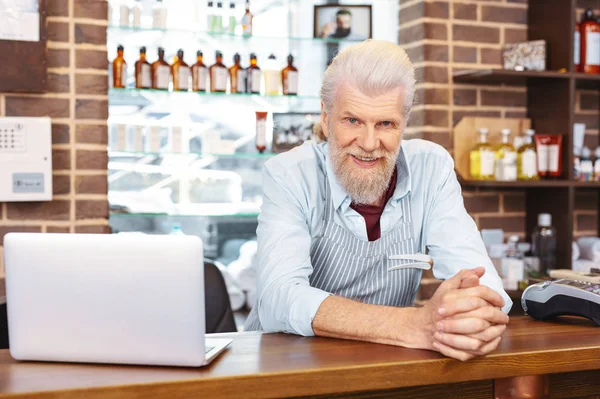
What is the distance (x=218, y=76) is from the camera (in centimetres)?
320

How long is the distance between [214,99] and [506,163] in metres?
1.33

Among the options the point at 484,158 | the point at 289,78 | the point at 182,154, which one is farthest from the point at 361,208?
the point at 289,78

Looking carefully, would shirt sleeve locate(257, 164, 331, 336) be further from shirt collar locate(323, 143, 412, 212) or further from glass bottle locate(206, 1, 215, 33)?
glass bottle locate(206, 1, 215, 33)

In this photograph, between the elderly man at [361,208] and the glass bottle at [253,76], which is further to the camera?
the glass bottle at [253,76]

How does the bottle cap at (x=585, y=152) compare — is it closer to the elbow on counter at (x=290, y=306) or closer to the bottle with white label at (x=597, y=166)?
the bottle with white label at (x=597, y=166)

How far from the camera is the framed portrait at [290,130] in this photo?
A: 3.31 meters

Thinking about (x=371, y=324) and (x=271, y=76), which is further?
(x=271, y=76)

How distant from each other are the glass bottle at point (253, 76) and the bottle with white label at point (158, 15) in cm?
43

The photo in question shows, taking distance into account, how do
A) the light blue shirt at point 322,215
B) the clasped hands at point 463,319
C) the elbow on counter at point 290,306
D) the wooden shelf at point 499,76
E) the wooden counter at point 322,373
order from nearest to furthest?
the wooden counter at point 322,373 → the clasped hands at point 463,319 → the elbow on counter at point 290,306 → the light blue shirt at point 322,215 → the wooden shelf at point 499,76

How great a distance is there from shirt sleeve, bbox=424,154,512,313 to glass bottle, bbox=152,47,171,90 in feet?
5.09

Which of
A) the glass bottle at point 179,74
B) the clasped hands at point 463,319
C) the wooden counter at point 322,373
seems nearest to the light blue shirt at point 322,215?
the wooden counter at point 322,373

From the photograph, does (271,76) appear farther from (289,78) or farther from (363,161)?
(363,161)

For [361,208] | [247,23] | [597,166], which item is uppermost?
[247,23]

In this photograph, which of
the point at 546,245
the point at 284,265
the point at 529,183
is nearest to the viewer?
the point at 284,265
